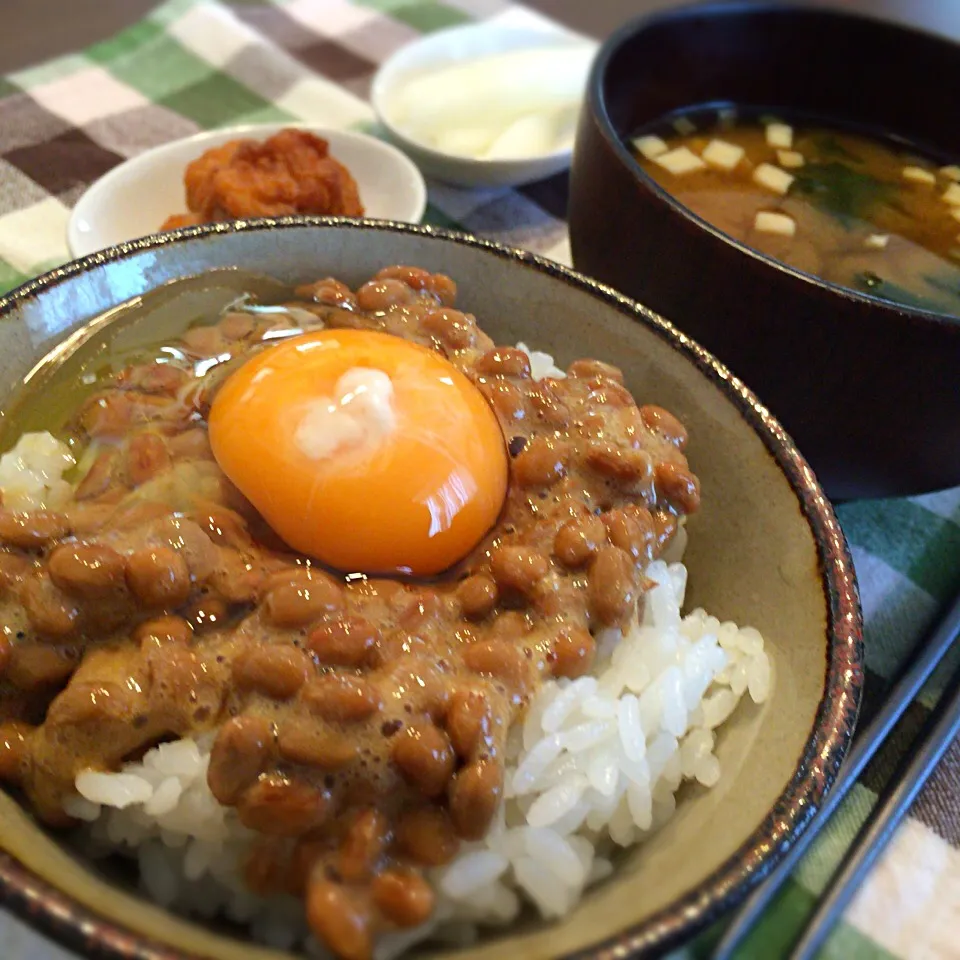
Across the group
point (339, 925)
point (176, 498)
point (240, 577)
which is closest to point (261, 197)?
point (176, 498)

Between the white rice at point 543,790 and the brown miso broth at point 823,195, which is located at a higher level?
the brown miso broth at point 823,195

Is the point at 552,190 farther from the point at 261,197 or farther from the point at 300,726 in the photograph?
the point at 300,726

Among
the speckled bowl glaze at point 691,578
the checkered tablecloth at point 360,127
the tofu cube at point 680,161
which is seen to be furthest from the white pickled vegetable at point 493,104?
the speckled bowl glaze at point 691,578

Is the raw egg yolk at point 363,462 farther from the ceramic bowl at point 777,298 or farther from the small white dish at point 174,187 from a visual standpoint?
the small white dish at point 174,187

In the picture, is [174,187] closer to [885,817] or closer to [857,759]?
[857,759]

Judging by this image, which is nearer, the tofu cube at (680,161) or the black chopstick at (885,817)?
the black chopstick at (885,817)

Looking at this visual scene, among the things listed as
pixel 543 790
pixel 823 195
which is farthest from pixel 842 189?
pixel 543 790

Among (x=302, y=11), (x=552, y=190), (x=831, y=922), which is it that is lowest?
(x=831, y=922)

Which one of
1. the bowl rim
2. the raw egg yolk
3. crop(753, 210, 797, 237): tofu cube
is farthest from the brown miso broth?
the raw egg yolk
